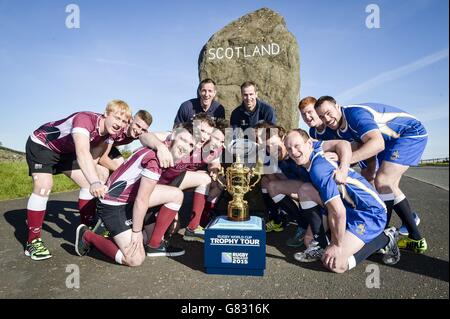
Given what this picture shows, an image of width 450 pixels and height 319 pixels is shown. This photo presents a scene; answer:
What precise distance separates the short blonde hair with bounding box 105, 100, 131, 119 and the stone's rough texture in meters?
2.19

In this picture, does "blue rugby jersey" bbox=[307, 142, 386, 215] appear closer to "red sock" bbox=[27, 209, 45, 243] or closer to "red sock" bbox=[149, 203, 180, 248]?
"red sock" bbox=[149, 203, 180, 248]

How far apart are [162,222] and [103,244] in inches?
24.4

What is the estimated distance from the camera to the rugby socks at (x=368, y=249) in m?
2.71

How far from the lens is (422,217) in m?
4.69

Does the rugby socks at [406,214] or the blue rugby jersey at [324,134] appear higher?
the blue rugby jersey at [324,134]

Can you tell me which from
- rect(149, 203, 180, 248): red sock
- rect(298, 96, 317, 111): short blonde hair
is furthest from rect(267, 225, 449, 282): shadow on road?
rect(298, 96, 317, 111): short blonde hair

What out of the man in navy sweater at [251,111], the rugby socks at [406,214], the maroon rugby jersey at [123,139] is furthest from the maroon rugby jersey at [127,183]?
the rugby socks at [406,214]

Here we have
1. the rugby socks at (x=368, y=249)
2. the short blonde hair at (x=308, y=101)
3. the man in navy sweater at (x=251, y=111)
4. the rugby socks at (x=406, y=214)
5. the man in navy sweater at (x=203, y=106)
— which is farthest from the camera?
the man in navy sweater at (x=203, y=106)

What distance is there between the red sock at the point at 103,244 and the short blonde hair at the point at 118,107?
135 cm

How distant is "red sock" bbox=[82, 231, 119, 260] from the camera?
115 inches

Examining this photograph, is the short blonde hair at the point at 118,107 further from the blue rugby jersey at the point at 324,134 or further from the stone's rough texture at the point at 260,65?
the blue rugby jersey at the point at 324,134

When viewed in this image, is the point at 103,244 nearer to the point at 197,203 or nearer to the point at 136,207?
Result: the point at 136,207

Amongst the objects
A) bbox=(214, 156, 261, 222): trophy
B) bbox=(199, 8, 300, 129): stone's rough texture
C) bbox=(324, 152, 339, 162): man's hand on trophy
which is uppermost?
bbox=(199, 8, 300, 129): stone's rough texture

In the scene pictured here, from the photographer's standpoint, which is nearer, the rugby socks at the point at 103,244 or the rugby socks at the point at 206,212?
the rugby socks at the point at 103,244
